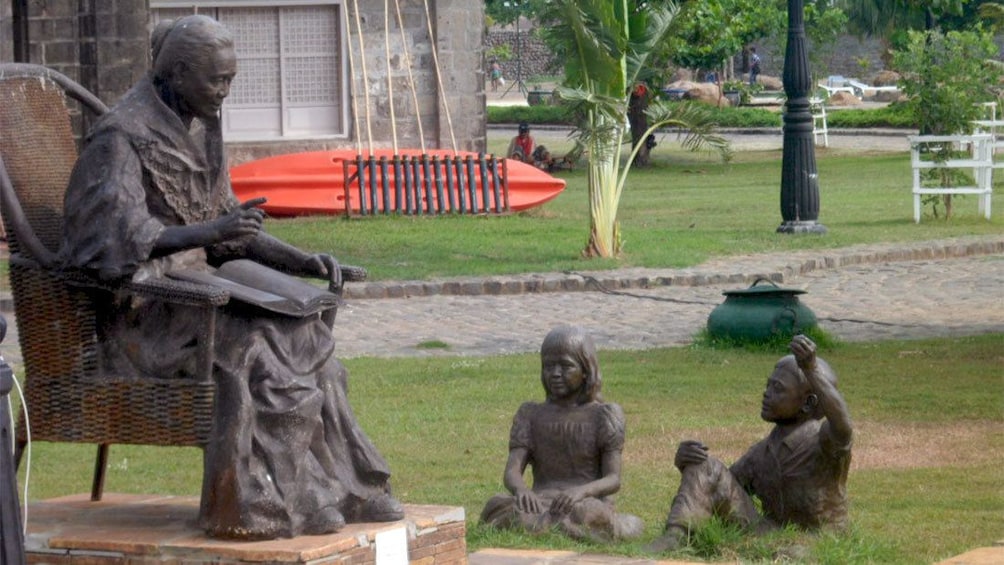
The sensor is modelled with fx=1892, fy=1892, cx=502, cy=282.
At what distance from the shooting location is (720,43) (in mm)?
39094

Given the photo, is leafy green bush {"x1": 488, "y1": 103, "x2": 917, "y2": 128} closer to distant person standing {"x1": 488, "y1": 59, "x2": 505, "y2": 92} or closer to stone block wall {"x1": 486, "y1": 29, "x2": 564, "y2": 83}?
distant person standing {"x1": 488, "y1": 59, "x2": 505, "y2": 92}

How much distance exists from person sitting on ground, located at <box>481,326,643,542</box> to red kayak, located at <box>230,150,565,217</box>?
1418 centimetres

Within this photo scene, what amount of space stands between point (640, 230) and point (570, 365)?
43.9 ft

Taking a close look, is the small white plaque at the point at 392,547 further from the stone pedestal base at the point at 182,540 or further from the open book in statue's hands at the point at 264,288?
the open book in statue's hands at the point at 264,288

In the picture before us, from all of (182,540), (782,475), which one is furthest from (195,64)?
(782,475)

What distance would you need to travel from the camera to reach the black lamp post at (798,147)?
19.2 metres

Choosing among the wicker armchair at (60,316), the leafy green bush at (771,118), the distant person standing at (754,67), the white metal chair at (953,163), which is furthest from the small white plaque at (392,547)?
the distant person standing at (754,67)

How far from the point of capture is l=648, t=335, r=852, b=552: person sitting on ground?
271 inches

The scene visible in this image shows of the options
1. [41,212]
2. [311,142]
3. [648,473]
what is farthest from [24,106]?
[311,142]

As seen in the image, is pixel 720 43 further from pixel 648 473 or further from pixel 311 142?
pixel 648 473

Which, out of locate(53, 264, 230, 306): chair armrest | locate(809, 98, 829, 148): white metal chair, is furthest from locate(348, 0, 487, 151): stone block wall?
Result: locate(53, 264, 230, 306): chair armrest

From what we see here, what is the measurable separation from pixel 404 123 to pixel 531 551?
18826 millimetres

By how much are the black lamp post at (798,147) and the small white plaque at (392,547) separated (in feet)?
45.1

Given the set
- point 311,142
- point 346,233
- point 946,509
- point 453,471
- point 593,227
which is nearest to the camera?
point 946,509
